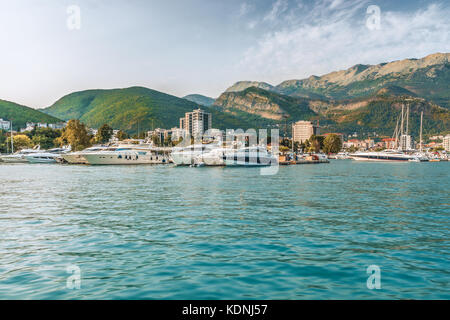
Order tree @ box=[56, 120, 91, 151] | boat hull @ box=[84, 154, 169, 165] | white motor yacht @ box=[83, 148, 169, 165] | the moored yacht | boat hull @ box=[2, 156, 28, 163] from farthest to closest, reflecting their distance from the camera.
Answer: the moored yacht
tree @ box=[56, 120, 91, 151]
boat hull @ box=[2, 156, 28, 163]
boat hull @ box=[84, 154, 169, 165]
white motor yacht @ box=[83, 148, 169, 165]

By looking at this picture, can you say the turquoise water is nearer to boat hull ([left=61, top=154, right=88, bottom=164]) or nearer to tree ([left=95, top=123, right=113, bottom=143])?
boat hull ([left=61, top=154, right=88, bottom=164])

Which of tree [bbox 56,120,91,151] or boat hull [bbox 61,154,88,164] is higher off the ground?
tree [bbox 56,120,91,151]

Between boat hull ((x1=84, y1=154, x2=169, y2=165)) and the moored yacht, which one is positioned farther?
the moored yacht

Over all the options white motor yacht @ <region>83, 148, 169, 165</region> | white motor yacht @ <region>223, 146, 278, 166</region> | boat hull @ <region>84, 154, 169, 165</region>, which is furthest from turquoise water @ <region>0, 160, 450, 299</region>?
boat hull @ <region>84, 154, 169, 165</region>

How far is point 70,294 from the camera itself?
7.87 metres

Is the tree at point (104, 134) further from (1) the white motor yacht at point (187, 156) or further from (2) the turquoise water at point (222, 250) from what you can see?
(2) the turquoise water at point (222, 250)

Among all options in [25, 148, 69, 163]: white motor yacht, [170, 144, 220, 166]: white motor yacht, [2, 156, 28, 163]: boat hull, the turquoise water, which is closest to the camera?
the turquoise water

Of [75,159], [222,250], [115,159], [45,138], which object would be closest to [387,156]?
[115,159]

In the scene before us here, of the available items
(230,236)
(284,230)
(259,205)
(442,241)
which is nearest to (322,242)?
(284,230)

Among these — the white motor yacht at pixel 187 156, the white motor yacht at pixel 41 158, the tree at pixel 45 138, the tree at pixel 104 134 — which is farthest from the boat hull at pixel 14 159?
the white motor yacht at pixel 187 156

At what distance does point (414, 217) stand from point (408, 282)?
11.0 meters

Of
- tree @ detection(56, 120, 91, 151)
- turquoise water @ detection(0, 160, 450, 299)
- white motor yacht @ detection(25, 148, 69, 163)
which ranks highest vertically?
tree @ detection(56, 120, 91, 151)

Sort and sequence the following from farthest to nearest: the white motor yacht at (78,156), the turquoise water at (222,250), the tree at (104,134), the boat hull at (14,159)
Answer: the tree at (104,134), the boat hull at (14,159), the white motor yacht at (78,156), the turquoise water at (222,250)

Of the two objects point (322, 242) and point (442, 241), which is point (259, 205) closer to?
point (322, 242)
